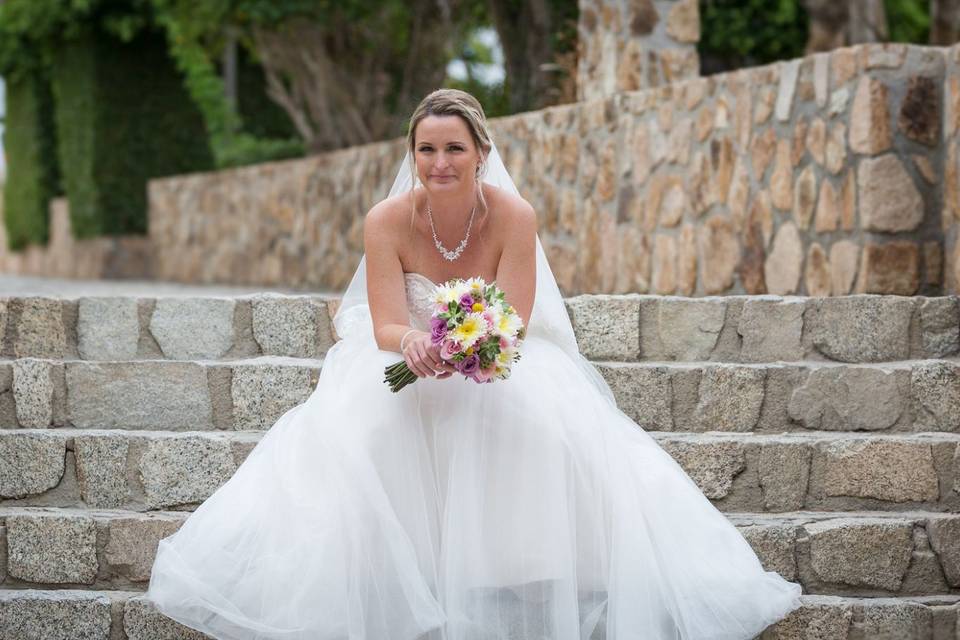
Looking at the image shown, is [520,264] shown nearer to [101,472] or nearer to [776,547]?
[776,547]

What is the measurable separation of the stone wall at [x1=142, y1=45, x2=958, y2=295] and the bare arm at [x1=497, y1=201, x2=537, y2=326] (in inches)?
82.9

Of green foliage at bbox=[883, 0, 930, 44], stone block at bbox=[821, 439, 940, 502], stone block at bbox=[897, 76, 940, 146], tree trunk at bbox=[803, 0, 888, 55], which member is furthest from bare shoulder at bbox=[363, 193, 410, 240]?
green foliage at bbox=[883, 0, 930, 44]

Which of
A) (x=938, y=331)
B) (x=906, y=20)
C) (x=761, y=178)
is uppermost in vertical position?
(x=906, y=20)

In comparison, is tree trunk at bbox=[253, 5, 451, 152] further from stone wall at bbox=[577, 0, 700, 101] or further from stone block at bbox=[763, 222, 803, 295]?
stone block at bbox=[763, 222, 803, 295]

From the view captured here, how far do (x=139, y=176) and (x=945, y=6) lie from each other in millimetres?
11464

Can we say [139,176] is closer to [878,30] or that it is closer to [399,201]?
[878,30]

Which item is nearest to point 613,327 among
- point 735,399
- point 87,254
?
point 735,399

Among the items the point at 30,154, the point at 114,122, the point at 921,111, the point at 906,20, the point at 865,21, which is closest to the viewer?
the point at 921,111

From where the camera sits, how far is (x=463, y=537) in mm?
3420

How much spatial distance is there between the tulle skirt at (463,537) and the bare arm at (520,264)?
0.24m

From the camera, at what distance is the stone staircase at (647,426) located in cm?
392

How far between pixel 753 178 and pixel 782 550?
2779 millimetres

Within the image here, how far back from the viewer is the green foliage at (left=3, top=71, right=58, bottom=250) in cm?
1933

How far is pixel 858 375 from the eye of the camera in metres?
4.45
